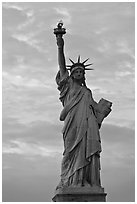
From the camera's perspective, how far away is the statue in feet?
53.6

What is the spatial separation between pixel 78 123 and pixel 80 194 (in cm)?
224

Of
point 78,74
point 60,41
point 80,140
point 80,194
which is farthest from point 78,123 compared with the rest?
point 60,41

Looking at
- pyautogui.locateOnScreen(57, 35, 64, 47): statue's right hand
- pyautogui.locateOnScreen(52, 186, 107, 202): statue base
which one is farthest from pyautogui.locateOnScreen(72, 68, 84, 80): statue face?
pyautogui.locateOnScreen(52, 186, 107, 202): statue base

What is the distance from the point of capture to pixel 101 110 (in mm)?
17375

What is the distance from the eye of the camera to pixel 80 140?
16516 mm

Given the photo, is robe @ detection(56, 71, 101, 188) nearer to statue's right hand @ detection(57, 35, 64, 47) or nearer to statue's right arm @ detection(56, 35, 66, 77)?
statue's right arm @ detection(56, 35, 66, 77)

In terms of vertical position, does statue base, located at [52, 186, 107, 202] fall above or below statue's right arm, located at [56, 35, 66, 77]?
below

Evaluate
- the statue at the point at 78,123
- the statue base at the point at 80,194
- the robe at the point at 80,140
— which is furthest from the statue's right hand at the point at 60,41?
the statue base at the point at 80,194

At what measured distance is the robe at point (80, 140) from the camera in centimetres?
1631

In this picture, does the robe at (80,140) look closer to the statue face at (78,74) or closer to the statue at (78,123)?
the statue at (78,123)

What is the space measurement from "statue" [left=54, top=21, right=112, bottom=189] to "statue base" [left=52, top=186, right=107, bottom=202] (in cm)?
22

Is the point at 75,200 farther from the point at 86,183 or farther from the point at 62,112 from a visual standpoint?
the point at 62,112

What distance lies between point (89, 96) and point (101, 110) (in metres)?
0.60

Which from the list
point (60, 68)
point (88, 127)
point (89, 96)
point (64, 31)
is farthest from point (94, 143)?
point (64, 31)
